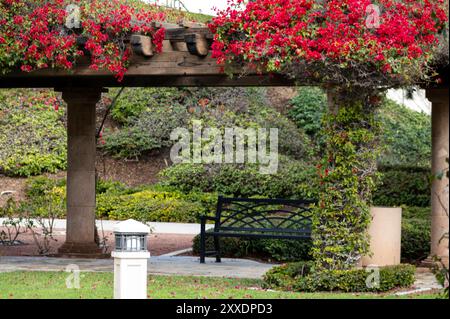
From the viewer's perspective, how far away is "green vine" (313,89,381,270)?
10797 mm

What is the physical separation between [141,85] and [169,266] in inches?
125

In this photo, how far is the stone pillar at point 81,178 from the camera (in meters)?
15.0

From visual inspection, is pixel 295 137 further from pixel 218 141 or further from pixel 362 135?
pixel 362 135

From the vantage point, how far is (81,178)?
49.8ft

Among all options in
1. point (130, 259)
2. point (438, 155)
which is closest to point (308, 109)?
point (438, 155)

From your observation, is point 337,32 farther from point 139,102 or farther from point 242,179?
point 139,102

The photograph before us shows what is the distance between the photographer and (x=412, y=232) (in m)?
14.9

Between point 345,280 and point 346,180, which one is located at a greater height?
point 346,180

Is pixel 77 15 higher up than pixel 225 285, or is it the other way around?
pixel 77 15

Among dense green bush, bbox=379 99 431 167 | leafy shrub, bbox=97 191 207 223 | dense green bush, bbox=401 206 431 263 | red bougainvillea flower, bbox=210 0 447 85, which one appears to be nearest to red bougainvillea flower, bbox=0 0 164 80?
red bougainvillea flower, bbox=210 0 447 85

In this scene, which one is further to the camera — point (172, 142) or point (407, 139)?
point (172, 142)

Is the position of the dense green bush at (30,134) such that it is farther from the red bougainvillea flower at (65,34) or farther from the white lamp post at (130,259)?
the white lamp post at (130,259)

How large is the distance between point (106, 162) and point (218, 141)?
150 inches
